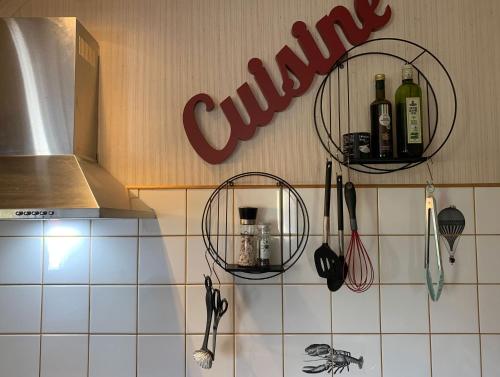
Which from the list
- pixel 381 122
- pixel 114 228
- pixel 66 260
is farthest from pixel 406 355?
pixel 66 260

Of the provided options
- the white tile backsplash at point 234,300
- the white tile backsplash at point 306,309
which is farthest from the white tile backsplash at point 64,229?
the white tile backsplash at point 306,309

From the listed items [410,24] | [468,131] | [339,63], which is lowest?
[468,131]

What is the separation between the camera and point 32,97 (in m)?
1.16

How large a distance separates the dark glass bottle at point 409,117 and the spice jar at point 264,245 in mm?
471

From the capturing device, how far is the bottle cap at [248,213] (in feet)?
3.95

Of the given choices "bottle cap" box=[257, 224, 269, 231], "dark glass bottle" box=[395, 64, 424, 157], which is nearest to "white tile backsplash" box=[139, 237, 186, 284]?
"bottle cap" box=[257, 224, 269, 231]

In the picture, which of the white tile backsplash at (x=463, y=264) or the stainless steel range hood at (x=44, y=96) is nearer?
the stainless steel range hood at (x=44, y=96)

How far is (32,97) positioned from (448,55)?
1279 mm

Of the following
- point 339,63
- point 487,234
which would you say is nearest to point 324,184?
point 339,63

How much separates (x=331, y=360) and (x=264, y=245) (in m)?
0.41

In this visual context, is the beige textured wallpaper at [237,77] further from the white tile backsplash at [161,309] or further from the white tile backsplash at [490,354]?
the white tile backsplash at [490,354]

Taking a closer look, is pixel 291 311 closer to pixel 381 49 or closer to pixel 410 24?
pixel 381 49

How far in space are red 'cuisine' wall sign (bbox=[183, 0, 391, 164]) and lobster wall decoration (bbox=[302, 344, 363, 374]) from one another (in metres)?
0.66

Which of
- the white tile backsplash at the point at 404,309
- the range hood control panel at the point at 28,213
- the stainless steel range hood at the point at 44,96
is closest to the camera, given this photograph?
the range hood control panel at the point at 28,213
